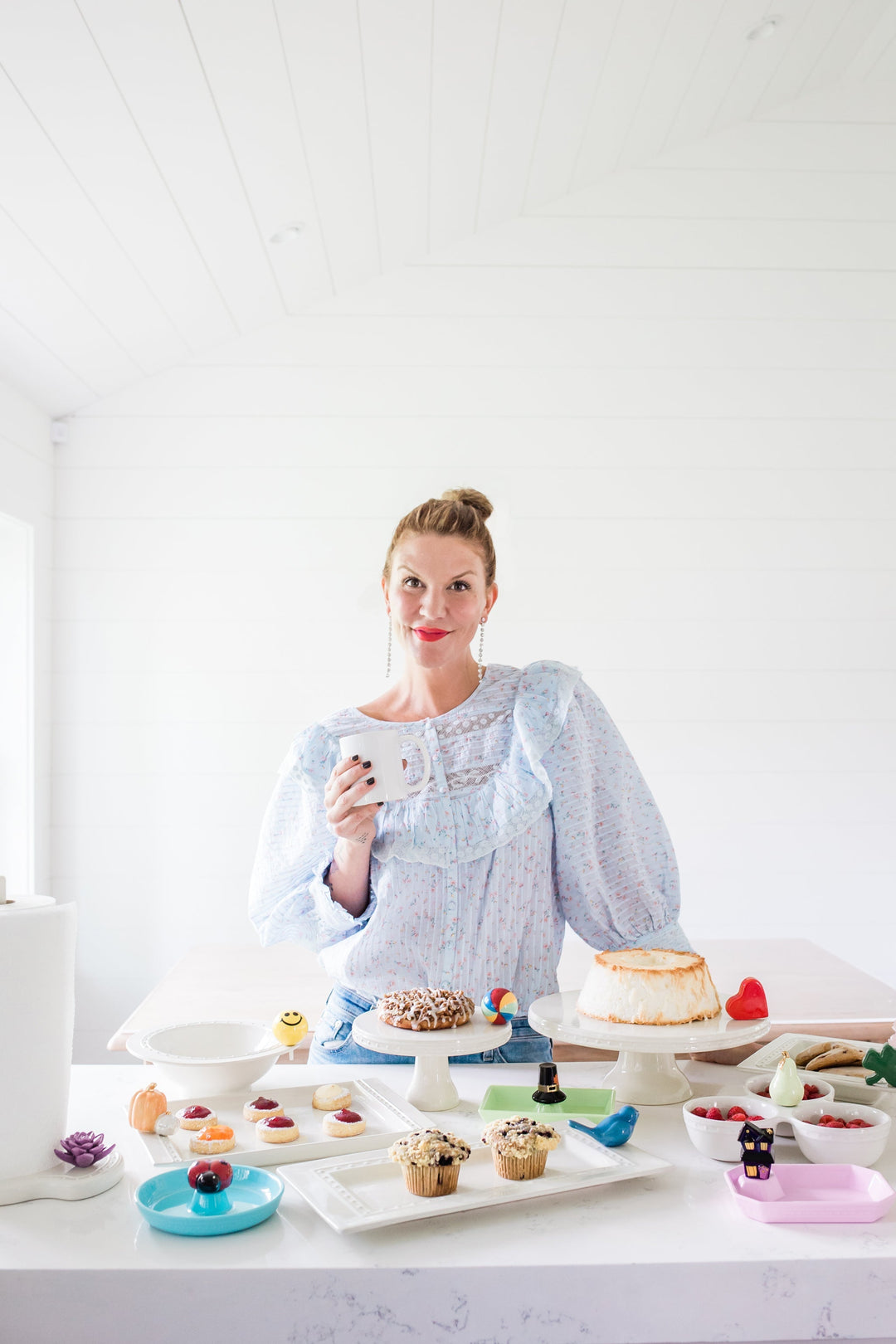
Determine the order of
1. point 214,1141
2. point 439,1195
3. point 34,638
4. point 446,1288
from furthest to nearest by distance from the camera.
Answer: point 34,638 < point 214,1141 < point 439,1195 < point 446,1288

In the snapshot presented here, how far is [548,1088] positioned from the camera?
1156 mm

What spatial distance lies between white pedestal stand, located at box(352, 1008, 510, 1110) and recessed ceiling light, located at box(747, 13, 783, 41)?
2.96m

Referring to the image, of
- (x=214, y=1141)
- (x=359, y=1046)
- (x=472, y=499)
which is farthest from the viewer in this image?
(x=472, y=499)

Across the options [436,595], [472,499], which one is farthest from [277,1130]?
[472,499]

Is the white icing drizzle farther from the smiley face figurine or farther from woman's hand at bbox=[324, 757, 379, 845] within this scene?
woman's hand at bbox=[324, 757, 379, 845]

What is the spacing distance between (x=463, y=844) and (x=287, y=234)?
7.06 ft

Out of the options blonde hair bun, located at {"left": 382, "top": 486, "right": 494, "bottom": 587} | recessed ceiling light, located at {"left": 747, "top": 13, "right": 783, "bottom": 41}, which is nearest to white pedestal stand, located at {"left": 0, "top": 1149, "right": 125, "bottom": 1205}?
blonde hair bun, located at {"left": 382, "top": 486, "right": 494, "bottom": 587}

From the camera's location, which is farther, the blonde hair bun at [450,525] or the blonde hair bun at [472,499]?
the blonde hair bun at [472,499]

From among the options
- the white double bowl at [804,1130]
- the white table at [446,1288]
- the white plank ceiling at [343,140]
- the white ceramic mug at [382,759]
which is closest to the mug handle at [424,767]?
the white ceramic mug at [382,759]

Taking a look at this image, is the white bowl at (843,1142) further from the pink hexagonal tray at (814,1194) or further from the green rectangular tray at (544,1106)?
the green rectangular tray at (544,1106)

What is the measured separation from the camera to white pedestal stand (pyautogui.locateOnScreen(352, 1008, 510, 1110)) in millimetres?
1126

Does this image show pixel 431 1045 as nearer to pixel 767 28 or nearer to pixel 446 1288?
pixel 446 1288

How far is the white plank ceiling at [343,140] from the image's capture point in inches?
85.9

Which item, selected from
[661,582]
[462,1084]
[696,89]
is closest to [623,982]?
[462,1084]
